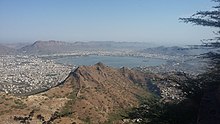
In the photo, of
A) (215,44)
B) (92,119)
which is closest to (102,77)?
(92,119)

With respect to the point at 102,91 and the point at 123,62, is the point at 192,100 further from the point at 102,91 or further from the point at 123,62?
the point at 123,62

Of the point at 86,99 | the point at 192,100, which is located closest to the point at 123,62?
the point at 86,99

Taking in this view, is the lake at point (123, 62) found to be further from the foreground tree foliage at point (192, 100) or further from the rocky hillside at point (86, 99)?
the foreground tree foliage at point (192, 100)

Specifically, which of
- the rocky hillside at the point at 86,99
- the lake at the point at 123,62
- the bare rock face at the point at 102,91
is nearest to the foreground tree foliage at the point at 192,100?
the rocky hillside at the point at 86,99

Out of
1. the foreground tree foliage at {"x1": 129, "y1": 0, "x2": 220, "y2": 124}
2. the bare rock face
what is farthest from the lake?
the foreground tree foliage at {"x1": 129, "y1": 0, "x2": 220, "y2": 124}

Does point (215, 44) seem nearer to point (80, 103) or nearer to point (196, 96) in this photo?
point (196, 96)

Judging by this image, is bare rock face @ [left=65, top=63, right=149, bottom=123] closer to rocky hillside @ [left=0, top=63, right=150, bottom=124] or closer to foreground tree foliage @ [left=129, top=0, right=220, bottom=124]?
rocky hillside @ [left=0, top=63, right=150, bottom=124]
